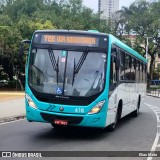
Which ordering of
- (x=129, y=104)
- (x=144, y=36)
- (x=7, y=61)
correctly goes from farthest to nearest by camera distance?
1. (x=144, y=36)
2. (x=7, y=61)
3. (x=129, y=104)

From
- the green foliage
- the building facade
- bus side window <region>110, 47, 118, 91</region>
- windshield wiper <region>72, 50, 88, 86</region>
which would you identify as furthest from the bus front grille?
the building facade

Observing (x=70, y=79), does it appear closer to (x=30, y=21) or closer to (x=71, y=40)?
(x=71, y=40)

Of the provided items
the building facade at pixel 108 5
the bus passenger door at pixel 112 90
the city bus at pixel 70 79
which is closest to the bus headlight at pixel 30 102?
the city bus at pixel 70 79

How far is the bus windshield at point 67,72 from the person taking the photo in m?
11.9

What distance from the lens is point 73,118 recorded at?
11750 mm

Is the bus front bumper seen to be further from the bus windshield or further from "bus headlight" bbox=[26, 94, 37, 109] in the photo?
the bus windshield

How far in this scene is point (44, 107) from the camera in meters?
11.9

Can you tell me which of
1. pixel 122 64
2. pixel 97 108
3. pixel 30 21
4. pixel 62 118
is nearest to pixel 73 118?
pixel 62 118

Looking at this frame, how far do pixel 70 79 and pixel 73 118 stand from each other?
1115 millimetres

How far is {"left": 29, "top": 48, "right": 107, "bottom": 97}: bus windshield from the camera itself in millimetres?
11945

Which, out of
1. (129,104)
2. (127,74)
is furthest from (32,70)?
(129,104)

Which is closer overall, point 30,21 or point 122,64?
point 122,64

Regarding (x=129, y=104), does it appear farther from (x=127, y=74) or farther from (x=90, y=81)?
(x=90, y=81)

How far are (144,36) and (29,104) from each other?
62543 mm
